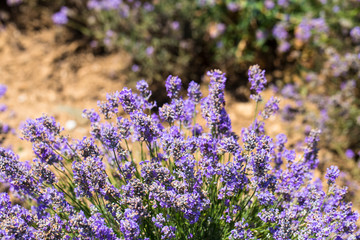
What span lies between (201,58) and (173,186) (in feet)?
12.2

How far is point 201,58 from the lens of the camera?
5.64m

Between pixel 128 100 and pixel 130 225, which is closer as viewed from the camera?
pixel 130 225

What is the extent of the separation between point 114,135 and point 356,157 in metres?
3.41

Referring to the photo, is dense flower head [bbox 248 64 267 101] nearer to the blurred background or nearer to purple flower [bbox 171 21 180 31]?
the blurred background

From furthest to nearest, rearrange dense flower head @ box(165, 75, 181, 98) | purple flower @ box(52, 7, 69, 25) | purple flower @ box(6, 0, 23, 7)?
purple flower @ box(6, 0, 23, 7), purple flower @ box(52, 7, 69, 25), dense flower head @ box(165, 75, 181, 98)

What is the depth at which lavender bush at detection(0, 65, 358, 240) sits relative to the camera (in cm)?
205

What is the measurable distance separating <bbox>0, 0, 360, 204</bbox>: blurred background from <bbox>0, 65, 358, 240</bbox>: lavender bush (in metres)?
2.33

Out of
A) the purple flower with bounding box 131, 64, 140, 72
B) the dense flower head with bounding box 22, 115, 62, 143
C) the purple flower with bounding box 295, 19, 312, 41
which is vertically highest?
the purple flower with bounding box 131, 64, 140, 72

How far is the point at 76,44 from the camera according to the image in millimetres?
6113

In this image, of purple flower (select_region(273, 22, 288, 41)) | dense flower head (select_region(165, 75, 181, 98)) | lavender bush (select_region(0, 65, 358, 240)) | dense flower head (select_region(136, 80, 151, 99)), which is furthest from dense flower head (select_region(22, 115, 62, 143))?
purple flower (select_region(273, 22, 288, 41))

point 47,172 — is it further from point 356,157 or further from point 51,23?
point 51,23

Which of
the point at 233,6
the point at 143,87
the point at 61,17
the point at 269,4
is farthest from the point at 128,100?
the point at 61,17

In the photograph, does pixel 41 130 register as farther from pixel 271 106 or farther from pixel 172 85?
pixel 271 106

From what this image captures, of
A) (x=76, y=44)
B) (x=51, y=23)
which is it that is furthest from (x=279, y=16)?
(x=51, y=23)
